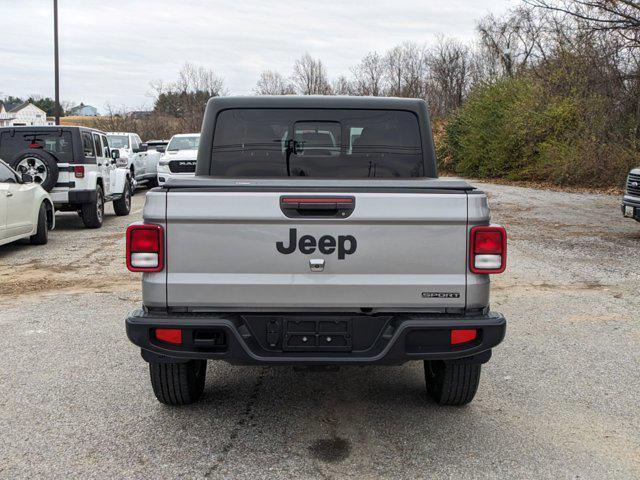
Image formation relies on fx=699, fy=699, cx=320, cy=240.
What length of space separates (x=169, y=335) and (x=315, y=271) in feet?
2.73

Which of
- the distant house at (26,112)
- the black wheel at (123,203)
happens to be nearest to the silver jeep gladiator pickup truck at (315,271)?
the black wheel at (123,203)

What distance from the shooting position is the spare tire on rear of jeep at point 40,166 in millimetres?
12539

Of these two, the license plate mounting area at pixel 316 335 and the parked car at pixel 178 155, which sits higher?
the parked car at pixel 178 155

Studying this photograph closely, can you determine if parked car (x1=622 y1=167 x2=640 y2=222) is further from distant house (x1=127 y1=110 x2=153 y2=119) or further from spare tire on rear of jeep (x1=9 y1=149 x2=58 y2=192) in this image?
distant house (x1=127 y1=110 x2=153 y2=119)

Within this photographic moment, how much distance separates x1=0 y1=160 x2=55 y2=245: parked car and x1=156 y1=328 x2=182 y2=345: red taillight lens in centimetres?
726

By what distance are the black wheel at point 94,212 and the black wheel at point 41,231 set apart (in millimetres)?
1987

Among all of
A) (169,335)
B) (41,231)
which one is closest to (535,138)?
(41,231)

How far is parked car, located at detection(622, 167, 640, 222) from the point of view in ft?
37.7

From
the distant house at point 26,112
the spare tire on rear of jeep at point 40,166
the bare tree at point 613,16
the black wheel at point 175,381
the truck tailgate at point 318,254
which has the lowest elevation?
the black wheel at point 175,381

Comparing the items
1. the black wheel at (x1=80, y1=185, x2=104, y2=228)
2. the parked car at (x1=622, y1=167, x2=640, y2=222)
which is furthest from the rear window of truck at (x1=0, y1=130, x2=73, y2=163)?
the parked car at (x1=622, y1=167, x2=640, y2=222)

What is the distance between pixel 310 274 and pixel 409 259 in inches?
20.2

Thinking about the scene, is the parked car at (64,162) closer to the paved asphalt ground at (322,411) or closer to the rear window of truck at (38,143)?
the rear window of truck at (38,143)

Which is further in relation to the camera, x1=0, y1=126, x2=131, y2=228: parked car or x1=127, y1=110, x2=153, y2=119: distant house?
x1=127, y1=110, x2=153, y2=119: distant house

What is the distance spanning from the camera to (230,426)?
406 centimetres
